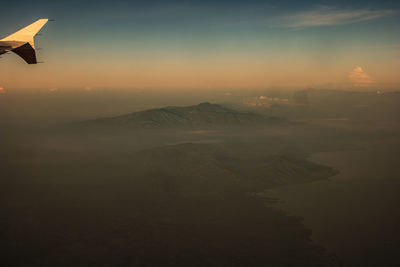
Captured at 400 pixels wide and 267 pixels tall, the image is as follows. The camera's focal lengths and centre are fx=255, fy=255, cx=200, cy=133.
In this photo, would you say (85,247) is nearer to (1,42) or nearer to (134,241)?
(134,241)

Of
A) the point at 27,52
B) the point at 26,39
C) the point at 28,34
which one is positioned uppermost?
the point at 28,34

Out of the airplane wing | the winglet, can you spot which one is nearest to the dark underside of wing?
the airplane wing

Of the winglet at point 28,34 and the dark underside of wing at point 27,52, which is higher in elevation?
the winglet at point 28,34

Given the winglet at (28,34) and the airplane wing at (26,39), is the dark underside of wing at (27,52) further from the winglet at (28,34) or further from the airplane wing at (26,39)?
the winglet at (28,34)

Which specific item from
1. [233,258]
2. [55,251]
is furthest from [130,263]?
[233,258]

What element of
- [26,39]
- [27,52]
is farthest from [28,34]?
[27,52]

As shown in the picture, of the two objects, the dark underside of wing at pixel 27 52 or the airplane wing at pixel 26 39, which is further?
the dark underside of wing at pixel 27 52

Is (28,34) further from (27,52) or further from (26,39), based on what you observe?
(27,52)

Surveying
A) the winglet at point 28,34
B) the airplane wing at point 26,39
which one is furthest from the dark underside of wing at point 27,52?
the winglet at point 28,34

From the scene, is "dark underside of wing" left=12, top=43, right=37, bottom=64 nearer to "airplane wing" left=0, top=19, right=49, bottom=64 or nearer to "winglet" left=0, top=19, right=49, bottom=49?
"airplane wing" left=0, top=19, right=49, bottom=64
